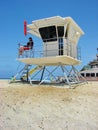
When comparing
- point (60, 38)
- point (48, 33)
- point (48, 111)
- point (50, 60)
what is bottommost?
point (48, 111)

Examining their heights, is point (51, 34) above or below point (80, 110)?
above

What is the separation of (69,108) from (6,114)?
3.99 m

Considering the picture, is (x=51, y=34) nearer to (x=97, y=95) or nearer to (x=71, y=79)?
(x=71, y=79)

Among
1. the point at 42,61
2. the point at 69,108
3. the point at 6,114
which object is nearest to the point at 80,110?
the point at 69,108

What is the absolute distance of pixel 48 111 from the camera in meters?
14.9

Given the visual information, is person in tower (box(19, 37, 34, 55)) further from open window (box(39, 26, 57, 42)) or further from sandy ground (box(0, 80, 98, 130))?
sandy ground (box(0, 80, 98, 130))

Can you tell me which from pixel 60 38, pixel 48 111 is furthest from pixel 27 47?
pixel 48 111

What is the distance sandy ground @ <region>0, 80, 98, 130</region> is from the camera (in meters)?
13.3

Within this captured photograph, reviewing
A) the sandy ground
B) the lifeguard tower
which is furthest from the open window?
the sandy ground

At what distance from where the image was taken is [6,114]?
14.8 metres

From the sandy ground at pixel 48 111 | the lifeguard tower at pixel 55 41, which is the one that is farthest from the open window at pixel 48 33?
the sandy ground at pixel 48 111

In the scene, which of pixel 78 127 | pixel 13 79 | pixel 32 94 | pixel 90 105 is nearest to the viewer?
pixel 78 127

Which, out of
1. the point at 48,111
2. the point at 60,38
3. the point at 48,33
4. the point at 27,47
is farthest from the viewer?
the point at 27,47

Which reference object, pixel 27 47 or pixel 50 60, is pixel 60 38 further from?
pixel 27 47
